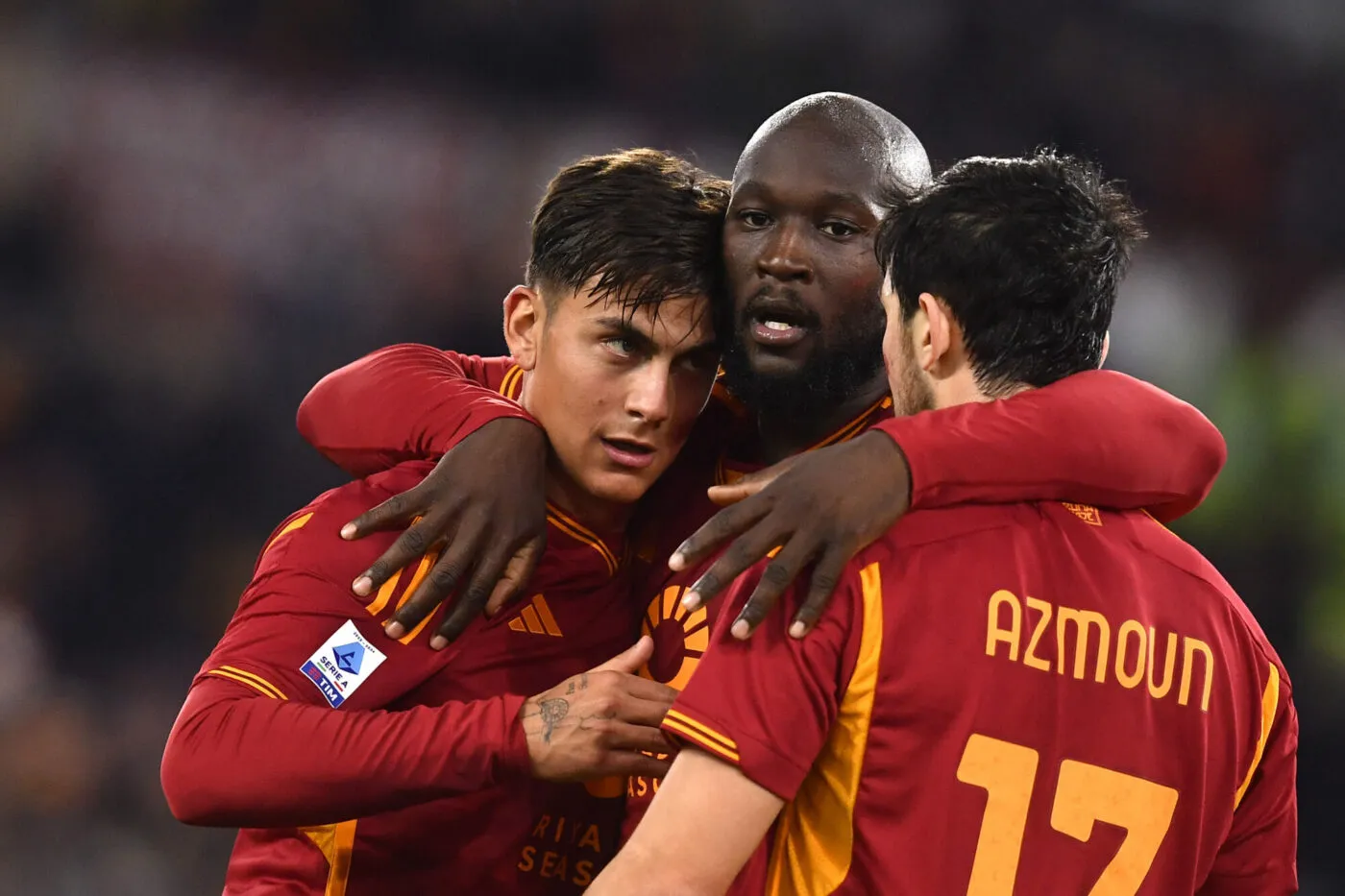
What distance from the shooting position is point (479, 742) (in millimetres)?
1992

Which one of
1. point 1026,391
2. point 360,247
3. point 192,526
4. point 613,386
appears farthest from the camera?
point 360,247

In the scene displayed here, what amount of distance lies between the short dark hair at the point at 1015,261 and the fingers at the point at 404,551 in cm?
79

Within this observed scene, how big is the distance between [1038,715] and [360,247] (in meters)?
4.53

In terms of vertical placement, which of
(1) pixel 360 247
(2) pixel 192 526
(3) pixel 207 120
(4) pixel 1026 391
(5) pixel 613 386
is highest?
(4) pixel 1026 391

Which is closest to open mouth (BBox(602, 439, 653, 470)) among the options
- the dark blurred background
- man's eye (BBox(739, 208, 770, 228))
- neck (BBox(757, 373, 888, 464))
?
neck (BBox(757, 373, 888, 464))

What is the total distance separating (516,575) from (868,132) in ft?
3.39

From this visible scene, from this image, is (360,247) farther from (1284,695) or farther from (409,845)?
(1284,695)

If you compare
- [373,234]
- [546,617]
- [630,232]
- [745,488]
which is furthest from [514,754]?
[373,234]

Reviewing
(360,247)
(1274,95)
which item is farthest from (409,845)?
(1274,95)

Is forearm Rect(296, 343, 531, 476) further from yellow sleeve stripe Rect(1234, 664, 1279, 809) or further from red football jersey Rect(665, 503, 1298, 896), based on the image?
yellow sleeve stripe Rect(1234, 664, 1279, 809)

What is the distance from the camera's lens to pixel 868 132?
101 inches

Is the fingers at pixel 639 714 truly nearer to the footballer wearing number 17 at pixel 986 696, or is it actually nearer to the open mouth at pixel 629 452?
the footballer wearing number 17 at pixel 986 696

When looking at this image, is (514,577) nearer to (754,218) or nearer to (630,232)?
(630,232)

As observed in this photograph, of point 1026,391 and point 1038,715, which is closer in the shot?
point 1038,715
